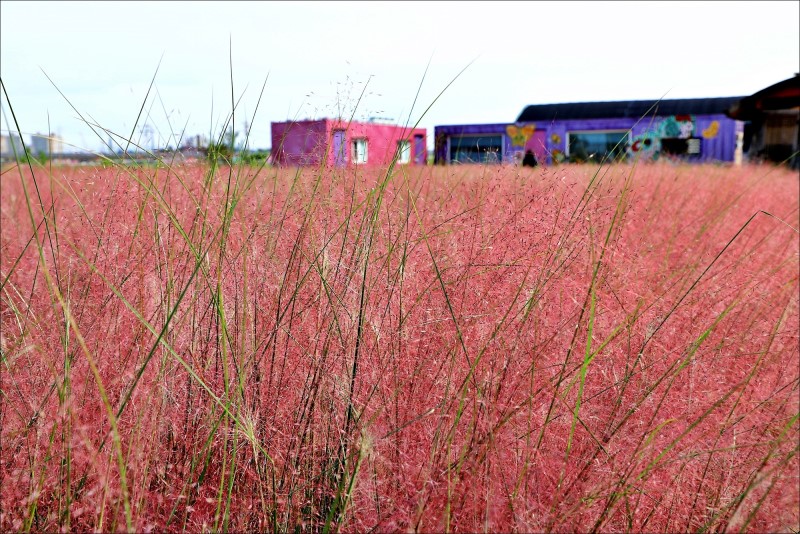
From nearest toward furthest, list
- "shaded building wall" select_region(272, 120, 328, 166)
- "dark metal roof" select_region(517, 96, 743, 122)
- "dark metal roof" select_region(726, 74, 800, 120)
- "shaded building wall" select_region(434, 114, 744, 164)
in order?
"shaded building wall" select_region(272, 120, 328, 166), "dark metal roof" select_region(726, 74, 800, 120), "shaded building wall" select_region(434, 114, 744, 164), "dark metal roof" select_region(517, 96, 743, 122)

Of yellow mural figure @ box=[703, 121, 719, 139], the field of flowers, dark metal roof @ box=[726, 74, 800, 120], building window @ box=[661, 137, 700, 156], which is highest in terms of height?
yellow mural figure @ box=[703, 121, 719, 139]

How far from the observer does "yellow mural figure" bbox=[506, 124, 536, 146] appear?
19.9 metres

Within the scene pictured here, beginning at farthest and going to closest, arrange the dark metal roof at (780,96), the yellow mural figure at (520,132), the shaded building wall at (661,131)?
the yellow mural figure at (520,132)
the shaded building wall at (661,131)
the dark metal roof at (780,96)

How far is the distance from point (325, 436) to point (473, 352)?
0.36 m

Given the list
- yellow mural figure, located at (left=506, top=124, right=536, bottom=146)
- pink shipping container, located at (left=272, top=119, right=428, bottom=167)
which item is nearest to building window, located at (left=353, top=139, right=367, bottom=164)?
pink shipping container, located at (left=272, top=119, right=428, bottom=167)

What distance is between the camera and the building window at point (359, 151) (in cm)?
180

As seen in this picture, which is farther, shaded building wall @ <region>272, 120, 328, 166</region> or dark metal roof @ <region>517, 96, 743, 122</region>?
dark metal roof @ <region>517, 96, 743, 122</region>

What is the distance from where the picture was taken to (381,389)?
1255 millimetres

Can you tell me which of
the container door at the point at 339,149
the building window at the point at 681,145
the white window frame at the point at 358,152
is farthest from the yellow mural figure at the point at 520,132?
the container door at the point at 339,149

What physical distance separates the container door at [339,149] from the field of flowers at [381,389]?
0.04 meters

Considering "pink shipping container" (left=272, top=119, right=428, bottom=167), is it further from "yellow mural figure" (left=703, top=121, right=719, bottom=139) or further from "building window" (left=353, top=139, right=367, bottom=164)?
"yellow mural figure" (left=703, top=121, right=719, bottom=139)

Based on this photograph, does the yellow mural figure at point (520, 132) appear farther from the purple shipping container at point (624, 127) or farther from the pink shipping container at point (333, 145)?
the pink shipping container at point (333, 145)

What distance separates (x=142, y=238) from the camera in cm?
175

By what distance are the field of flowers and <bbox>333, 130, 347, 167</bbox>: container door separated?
0.14 feet
